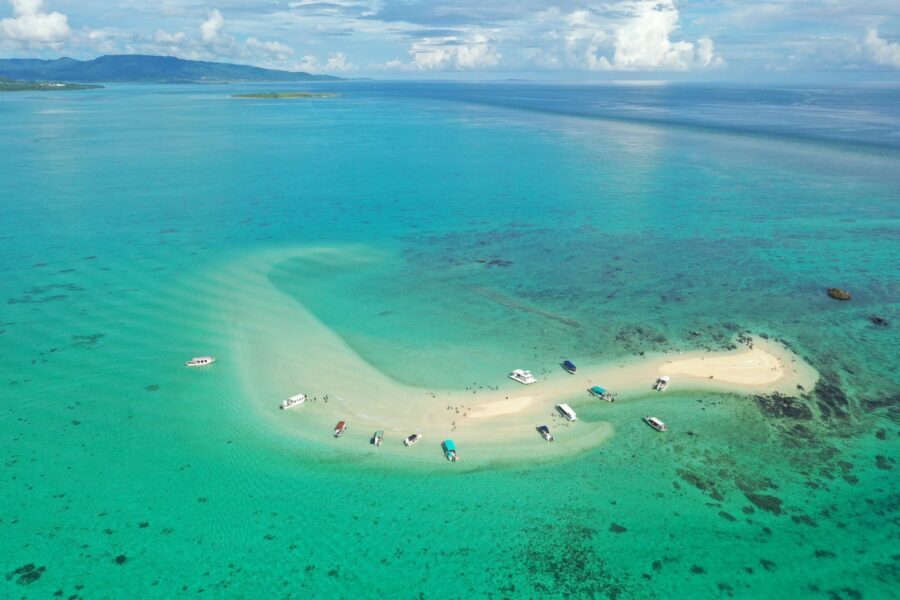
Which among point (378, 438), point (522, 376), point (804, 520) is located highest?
point (522, 376)

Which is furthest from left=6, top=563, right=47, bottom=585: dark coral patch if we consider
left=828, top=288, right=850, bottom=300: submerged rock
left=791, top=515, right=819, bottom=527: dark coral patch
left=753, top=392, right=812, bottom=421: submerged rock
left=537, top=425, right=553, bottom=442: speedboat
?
left=828, top=288, right=850, bottom=300: submerged rock

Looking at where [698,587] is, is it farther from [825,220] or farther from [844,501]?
[825,220]

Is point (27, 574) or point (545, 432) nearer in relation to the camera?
point (27, 574)

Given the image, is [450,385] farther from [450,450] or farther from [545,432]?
[545,432]

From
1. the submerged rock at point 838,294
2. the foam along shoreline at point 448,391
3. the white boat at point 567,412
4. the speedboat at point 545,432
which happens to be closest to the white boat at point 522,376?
the foam along shoreline at point 448,391

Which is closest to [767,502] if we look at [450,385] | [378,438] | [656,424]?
[656,424]

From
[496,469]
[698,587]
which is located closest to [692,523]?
[698,587]
